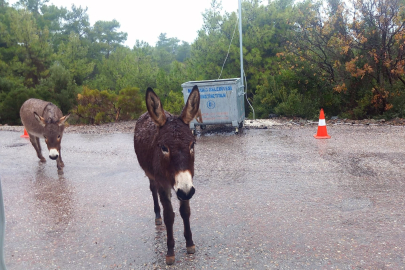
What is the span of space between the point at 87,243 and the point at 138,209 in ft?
3.71

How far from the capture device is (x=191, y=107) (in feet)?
11.6

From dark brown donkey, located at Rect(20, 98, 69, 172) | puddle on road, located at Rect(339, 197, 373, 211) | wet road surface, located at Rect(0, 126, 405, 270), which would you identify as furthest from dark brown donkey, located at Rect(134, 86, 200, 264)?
dark brown donkey, located at Rect(20, 98, 69, 172)

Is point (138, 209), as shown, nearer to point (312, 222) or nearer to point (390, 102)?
point (312, 222)

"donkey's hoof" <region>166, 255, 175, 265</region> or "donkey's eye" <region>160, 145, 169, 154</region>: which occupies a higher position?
"donkey's eye" <region>160, 145, 169, 154</region>

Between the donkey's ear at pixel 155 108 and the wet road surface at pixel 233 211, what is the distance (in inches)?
58.6

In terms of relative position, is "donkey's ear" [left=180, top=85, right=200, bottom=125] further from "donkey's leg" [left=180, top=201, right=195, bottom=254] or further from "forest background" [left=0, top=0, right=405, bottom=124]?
"forest background" [left=0, top=0, right=405, bottom=124]

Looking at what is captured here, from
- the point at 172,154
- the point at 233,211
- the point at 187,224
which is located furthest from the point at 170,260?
the point at 233,211

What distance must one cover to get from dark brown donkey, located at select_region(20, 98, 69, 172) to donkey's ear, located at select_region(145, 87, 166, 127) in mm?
4298

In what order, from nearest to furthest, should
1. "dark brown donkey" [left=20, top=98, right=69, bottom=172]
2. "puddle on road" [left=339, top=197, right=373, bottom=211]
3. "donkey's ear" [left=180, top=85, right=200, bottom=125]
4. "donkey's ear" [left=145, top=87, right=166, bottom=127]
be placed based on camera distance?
1. "donkey's ear" [left=145, top=87, right=166, bottom=127]
2. "donkey's ear" [left=180, top=85, right=200, bottom=125]
3. "puddle on road" [left=339, top=197, right=373, bottom=211]
4. "dark brown donkey" [left=20, top=98, right=69, bottom=172]

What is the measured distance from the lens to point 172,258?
3635mm

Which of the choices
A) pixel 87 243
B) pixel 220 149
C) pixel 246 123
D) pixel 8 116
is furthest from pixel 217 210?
pixel 8 116

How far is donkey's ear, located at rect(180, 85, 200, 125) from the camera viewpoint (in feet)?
11.5

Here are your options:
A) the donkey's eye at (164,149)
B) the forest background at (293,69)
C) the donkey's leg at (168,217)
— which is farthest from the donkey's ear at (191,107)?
the forest background at (293,69)

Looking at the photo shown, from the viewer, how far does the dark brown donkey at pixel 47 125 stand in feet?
24.0
